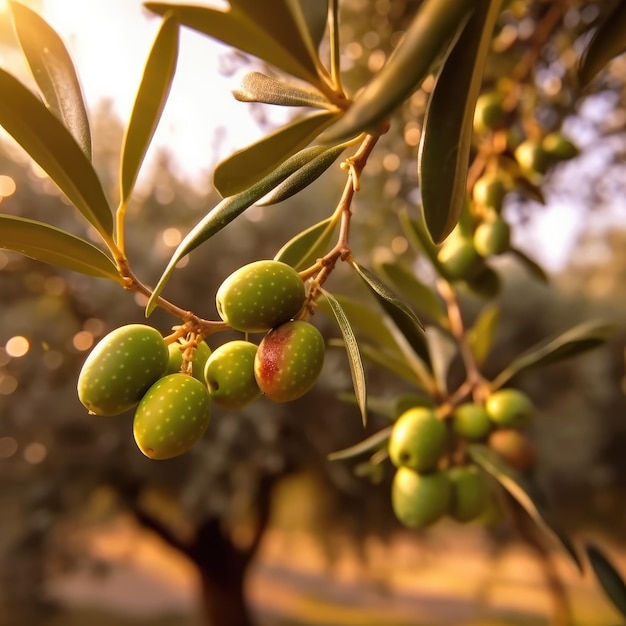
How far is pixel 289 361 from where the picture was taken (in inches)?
14.1

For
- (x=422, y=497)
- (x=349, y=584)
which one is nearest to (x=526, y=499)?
(x=422, y=497)

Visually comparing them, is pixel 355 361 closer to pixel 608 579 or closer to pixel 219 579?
pixel 608 579

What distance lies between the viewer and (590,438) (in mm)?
3846

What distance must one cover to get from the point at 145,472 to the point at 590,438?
9.26 feet

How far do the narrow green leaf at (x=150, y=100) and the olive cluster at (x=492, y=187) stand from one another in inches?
17.5

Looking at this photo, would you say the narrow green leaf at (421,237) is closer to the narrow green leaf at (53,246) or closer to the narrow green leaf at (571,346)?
the narrow green leaf at (571,346)

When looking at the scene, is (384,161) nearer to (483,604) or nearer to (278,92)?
(278,92)

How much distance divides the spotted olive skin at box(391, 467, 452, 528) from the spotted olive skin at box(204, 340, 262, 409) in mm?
312

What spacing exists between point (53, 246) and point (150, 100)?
0.37 feet

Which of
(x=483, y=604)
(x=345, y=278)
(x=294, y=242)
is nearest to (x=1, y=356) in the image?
(x=345, y=278)

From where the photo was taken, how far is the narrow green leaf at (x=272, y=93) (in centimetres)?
40

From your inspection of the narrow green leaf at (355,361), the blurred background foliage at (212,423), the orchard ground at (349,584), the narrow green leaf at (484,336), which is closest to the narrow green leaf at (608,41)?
the narrow green leaf at (355,361)

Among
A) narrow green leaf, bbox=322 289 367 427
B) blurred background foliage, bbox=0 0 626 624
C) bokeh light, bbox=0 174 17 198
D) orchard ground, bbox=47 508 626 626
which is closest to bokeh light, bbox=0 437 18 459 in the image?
blurred background foliage, bbox=0 0 626 624

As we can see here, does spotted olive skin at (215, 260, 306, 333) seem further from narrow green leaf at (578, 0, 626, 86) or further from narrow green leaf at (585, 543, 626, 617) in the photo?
narrow green leaf at (585, 543, 626, 617)
